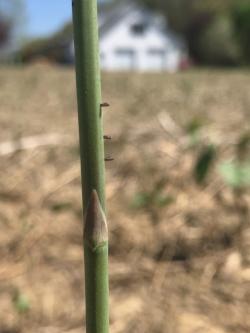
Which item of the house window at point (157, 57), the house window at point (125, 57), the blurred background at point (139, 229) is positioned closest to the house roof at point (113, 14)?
the house window at point (125, 57)

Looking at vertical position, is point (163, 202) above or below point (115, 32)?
below

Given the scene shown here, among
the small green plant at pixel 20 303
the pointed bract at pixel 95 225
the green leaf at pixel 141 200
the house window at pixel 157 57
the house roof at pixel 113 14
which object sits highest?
the house roof at pixel 113 14

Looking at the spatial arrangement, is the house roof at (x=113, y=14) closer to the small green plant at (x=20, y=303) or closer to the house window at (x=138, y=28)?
the house window at (x=138, y=28)

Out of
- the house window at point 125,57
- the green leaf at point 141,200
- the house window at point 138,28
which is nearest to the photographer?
the green leaf at point 141,200

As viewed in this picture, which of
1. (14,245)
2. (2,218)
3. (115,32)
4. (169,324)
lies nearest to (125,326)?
(169,324)

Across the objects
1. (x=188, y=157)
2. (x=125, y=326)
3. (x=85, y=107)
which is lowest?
(x=125, y=326)

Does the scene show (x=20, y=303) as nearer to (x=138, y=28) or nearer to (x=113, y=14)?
(x=113, y=14)

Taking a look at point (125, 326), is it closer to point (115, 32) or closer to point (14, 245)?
point (14, 245)
